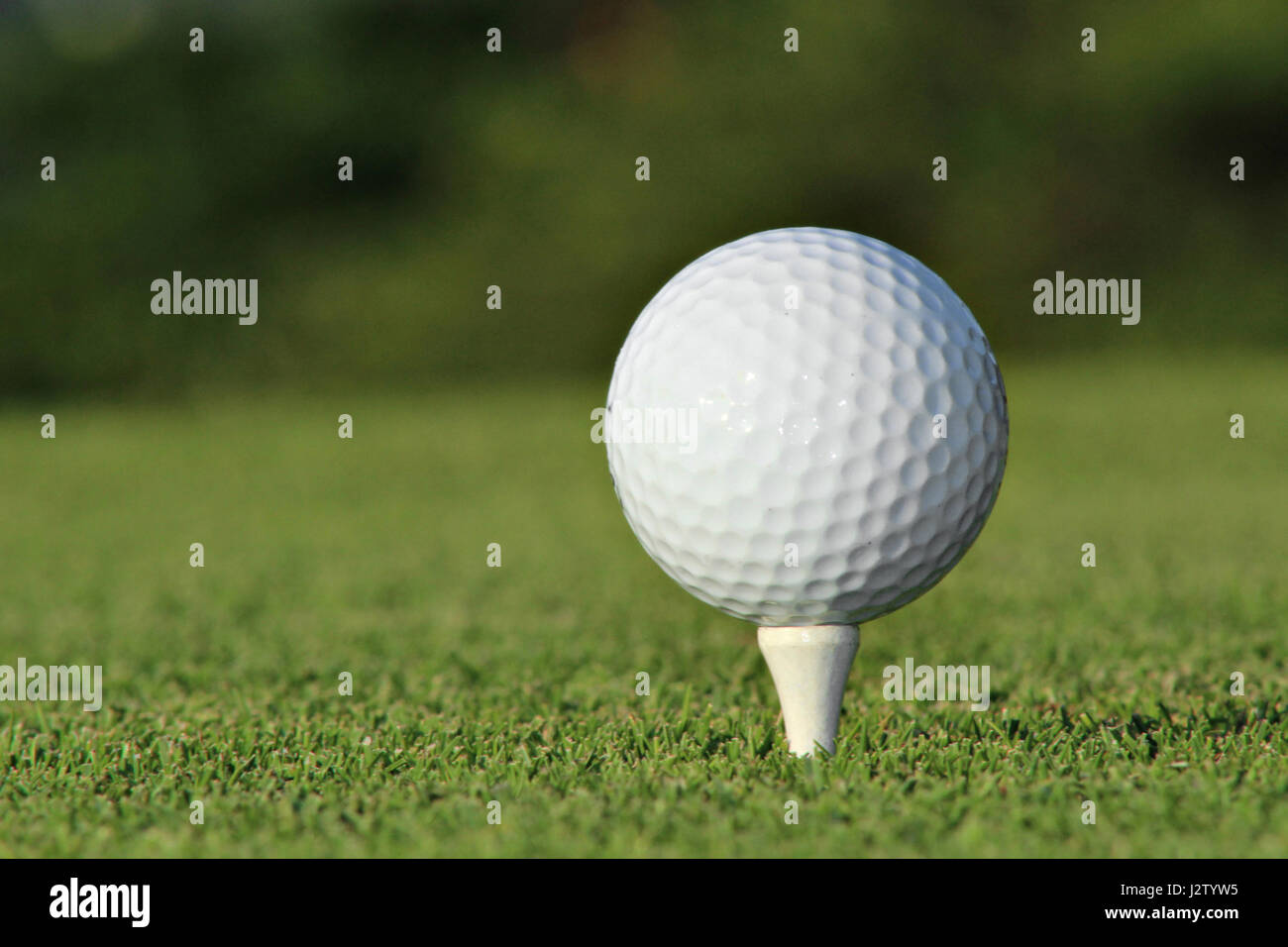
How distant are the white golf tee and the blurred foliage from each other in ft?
44.3

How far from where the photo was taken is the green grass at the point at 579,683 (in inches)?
92.6

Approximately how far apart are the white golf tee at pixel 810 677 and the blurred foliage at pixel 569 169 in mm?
13514

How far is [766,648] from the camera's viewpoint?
9.27ft

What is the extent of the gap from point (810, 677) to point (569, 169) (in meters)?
16.7

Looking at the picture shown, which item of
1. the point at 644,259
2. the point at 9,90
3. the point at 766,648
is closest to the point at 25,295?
the point at 9,90

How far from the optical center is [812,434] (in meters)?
2.74

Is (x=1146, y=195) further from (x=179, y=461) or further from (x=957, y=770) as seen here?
(x=957, y=770)

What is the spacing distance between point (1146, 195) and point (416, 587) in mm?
14621

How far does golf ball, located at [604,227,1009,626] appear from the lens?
8.98ft
